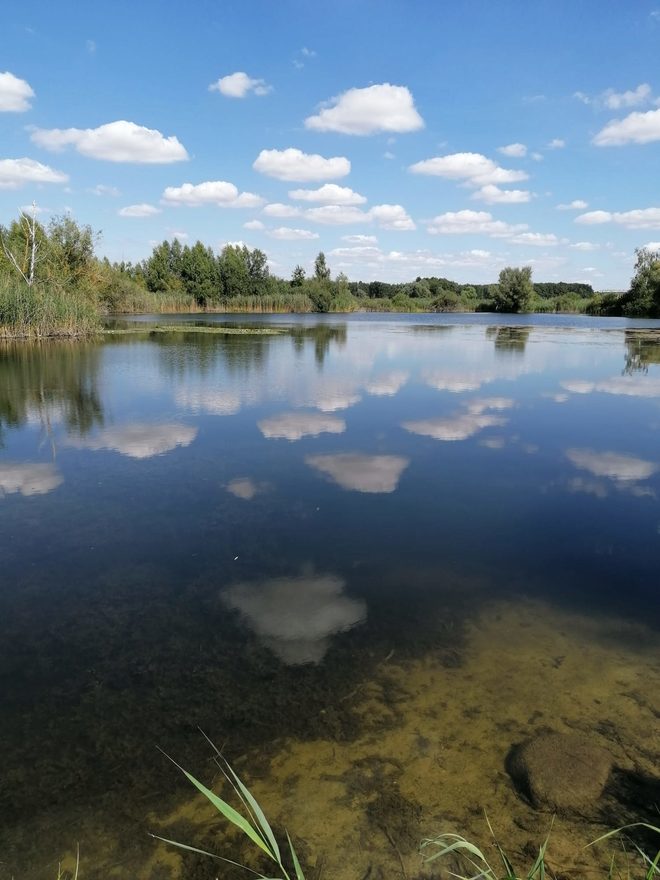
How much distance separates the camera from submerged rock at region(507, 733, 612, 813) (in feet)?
8.59

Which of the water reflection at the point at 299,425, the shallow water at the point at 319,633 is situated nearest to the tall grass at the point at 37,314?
the shallow water at the point at 319,633

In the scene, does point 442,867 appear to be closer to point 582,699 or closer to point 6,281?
point 582,699

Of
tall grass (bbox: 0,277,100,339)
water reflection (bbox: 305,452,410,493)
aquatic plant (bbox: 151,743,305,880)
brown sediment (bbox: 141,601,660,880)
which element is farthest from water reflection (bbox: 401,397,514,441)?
tall grass (bbox: 0,277,100,339)

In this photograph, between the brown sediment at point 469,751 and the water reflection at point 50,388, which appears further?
the water reflection at point 50,388

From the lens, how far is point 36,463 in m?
7.66

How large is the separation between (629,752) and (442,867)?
1.24 m

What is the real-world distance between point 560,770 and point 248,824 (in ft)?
6.04

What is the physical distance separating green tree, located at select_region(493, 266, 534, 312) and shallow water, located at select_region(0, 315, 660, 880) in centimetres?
7471

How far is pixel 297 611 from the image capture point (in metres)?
4.19

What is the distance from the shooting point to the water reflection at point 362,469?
682 cm

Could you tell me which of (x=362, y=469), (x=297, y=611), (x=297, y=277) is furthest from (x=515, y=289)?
(x=297, y=611)

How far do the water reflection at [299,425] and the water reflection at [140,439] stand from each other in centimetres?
130

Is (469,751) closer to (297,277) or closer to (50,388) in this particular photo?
(50,388)

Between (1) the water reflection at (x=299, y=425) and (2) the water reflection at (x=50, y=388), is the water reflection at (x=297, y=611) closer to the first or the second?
(1) the water reflection at (x=299, y=425)
